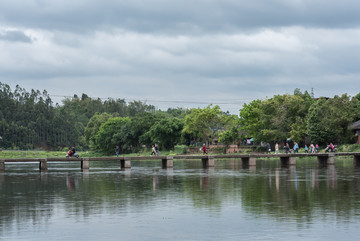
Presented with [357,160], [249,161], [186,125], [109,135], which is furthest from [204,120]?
[249,161]

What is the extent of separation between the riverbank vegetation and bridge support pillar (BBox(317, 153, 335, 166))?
20.2 metres

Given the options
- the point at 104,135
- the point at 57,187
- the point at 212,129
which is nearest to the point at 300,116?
the point at 212,129

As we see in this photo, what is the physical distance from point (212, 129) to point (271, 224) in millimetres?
102827

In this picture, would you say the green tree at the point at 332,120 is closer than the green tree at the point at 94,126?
Yes

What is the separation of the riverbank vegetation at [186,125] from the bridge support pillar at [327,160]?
66.3 feet

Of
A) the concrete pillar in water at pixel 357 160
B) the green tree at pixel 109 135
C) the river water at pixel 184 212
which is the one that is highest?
the green tree at pixel 109 135

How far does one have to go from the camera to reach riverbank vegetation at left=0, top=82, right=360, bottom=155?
8700cm

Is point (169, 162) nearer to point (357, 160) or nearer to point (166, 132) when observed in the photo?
point (357, 160)

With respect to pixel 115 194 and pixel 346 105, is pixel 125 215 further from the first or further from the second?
pixel 346 105

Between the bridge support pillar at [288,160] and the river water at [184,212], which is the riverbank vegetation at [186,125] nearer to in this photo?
the bridge support pillar at [288,160]

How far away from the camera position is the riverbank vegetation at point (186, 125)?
87000mm

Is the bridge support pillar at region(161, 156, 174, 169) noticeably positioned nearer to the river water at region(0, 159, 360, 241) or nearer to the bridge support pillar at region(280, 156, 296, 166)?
the bridge support pillar at region(280, 156, 296, 166)

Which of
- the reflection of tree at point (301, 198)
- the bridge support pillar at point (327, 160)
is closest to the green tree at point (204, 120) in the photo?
the bridge support pillar at point (327, 160)

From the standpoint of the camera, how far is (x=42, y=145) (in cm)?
17838
